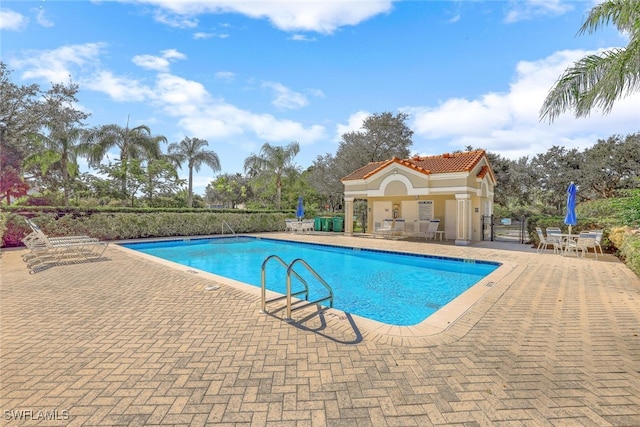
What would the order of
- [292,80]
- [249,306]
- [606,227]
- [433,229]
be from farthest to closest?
1. [433,229]
2. [292,80]
3. [606,227]
4. [249,306]

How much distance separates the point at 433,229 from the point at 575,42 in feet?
36.3

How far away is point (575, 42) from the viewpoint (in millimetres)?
9555

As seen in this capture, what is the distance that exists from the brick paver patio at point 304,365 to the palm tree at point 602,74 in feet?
18.8

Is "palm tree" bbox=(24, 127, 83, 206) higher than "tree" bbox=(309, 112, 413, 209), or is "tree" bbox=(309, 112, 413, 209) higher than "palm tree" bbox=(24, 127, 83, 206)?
"tree" bbox=(309, 112, 413, 209)

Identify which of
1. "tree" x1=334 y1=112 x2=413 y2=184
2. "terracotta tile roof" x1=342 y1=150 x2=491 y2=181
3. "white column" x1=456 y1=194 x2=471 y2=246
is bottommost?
"white column" x1=456 y1=194 x2=471 y2=246

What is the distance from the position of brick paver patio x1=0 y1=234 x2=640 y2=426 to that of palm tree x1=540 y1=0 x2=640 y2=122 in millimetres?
5735

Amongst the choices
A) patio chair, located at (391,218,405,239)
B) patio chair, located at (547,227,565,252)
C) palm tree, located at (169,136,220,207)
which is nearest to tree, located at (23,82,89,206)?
palm tree, located at (169,136,220,207)

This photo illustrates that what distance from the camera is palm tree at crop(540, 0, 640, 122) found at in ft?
25.4

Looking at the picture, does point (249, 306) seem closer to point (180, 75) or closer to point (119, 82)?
point (119, 82)

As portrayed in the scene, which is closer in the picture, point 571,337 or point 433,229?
point 571,337

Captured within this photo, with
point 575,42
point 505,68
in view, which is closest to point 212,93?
point 505,68

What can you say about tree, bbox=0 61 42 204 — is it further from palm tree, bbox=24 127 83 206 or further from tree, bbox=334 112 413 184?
tree, bbox=334 112 413 184

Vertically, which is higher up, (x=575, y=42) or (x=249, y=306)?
(x=575, y=42)

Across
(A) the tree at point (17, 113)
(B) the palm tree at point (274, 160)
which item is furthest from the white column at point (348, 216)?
(A) the tree at point (17, 113)
